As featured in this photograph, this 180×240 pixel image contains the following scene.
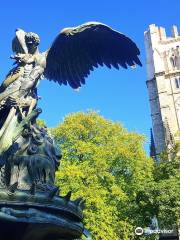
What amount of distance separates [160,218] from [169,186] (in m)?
1.92

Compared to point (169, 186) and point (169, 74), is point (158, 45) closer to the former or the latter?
point (169, 74)

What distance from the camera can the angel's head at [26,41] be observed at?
278 inches

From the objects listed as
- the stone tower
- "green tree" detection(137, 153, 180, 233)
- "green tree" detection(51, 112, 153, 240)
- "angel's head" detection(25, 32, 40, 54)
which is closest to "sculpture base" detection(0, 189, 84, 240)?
"angel's head" detection(25, 32, 40, 54)

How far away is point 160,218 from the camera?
26.2m

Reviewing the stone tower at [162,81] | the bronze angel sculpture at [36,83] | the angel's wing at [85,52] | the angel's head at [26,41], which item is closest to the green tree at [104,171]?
the angel's wing at [85,52]

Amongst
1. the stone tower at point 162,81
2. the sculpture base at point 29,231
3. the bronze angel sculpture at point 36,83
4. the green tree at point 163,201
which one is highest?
the stone tower at point 162,81

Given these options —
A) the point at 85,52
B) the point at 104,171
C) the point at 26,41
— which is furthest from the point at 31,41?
the point at 104,171

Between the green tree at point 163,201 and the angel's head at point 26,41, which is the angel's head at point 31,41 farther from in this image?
the green tree at point 163,201

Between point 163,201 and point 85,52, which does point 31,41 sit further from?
point 163,201

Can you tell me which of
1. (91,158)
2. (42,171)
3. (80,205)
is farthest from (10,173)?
(91,158)

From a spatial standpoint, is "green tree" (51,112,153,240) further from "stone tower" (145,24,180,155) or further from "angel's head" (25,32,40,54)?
"stone tower" (145,24,180,155)

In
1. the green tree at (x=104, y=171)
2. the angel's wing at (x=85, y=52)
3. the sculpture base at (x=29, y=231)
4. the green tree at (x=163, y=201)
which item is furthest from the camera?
the green tree at (x=163, y=201)

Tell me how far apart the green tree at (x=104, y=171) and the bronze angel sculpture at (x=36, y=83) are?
15654 mm

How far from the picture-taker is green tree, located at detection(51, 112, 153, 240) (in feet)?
79.0
